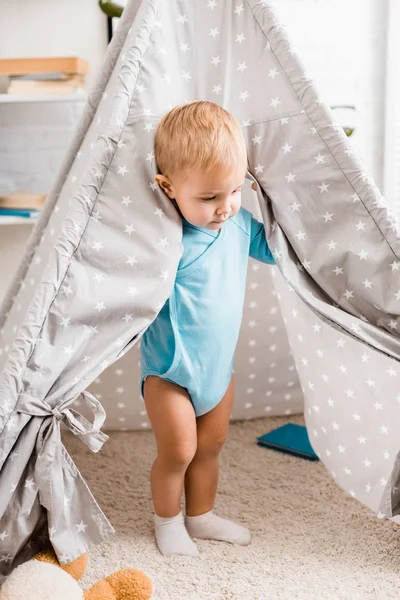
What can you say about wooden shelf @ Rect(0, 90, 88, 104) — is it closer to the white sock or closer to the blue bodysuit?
the blue bodysuit

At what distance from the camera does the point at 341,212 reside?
1.55m

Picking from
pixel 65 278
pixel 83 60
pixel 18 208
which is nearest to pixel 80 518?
pixel 65 278

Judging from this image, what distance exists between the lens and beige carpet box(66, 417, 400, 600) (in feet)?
5.04

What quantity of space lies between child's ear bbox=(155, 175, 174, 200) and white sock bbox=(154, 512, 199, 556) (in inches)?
29.3

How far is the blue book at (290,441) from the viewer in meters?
2.20

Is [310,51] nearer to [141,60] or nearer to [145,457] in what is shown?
[141,60]

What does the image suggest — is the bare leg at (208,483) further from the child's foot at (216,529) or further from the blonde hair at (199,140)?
the blonde hair at (199,140)

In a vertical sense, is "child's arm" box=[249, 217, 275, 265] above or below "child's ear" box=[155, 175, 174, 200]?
below

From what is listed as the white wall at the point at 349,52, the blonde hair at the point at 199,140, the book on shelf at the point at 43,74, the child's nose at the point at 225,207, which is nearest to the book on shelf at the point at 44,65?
the book on shelf at the point at 43,74

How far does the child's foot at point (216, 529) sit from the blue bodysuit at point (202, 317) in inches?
10.4

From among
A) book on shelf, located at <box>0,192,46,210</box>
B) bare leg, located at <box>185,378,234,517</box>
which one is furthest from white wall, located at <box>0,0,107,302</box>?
bare leg, located at <box>185,378,234,517</box>

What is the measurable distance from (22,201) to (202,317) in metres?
1.04

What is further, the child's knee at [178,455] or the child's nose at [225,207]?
the child's knee at [178,455]

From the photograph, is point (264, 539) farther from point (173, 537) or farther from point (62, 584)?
point (62, 584)
